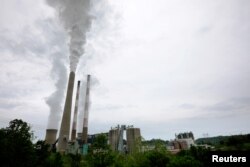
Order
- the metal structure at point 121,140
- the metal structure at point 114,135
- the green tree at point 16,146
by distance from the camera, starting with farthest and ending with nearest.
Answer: the metal structure at point 114,135 < the metal structure at point 121,140 < the green tree at point 16,146

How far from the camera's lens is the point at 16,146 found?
1988 centimetres

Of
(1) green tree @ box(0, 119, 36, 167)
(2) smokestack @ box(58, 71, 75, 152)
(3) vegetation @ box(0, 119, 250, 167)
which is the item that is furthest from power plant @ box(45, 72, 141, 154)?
(1) green tree @ box(0, 119, 36, 167)

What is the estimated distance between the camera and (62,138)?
4688 centimetres

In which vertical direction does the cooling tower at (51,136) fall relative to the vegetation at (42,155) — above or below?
above

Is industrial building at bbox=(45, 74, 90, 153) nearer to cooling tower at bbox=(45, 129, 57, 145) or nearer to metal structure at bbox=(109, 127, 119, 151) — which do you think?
cooling tower at bbox=(45, 129, 57, 145)

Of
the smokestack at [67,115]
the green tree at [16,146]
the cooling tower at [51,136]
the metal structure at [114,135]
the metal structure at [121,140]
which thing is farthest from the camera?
the metal structure at [114,135]

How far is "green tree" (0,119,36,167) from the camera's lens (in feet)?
62.7

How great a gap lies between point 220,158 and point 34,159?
17601mm

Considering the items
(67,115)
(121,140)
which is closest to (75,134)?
(67,115)

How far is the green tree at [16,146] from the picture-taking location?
19109mm

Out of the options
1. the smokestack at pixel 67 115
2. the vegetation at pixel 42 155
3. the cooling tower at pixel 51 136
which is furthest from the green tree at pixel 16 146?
the cooling tower at pixel 51 136

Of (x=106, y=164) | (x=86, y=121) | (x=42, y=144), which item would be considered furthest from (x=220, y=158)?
(x=86, y=121)

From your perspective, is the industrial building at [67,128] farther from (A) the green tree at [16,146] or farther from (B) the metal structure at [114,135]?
(A) the green tree at [16,146]

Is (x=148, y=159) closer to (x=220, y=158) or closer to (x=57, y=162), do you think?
(x=57, y=162)
